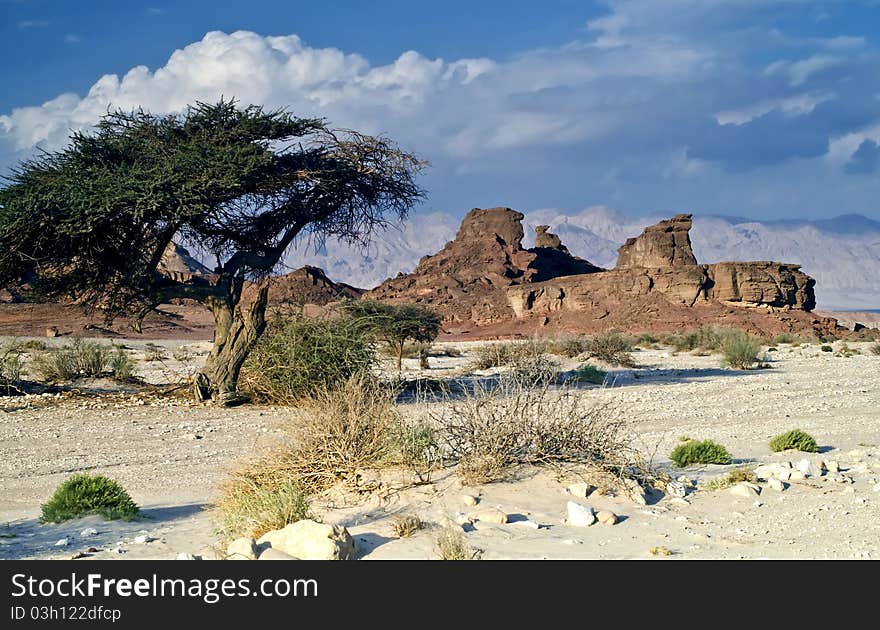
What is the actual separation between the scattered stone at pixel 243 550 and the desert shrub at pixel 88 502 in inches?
94.2

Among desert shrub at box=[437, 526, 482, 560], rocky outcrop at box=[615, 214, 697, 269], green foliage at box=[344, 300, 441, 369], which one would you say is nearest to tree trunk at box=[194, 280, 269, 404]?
green foliage at box=[344, 300, 441, 369]

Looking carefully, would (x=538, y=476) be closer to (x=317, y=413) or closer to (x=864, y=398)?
(x=317, y=413)

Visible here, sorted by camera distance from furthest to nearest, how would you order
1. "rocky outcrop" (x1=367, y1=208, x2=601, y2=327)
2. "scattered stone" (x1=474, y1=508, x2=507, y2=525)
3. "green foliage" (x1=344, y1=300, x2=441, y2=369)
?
"rocky outcrop" (x1=367, y1=208, x2=601, y2=327)
"green foliage" (x1=344, y1=300, x2=441, y2=369)
"scattered stone" (x1=474, y1=508, x2=507, y2=525)

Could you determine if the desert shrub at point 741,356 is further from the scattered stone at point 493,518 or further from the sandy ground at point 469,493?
the scattered stone at point 493,518

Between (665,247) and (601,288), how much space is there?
770 centimetres

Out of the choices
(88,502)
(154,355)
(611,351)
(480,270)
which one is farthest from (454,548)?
(480,270)

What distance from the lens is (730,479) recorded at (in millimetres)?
8727

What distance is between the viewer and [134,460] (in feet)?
38.7

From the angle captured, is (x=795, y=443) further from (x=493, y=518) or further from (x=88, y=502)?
(x=88, y=502)

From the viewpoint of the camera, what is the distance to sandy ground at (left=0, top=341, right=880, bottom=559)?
6395mm

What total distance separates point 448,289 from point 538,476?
3430 inches

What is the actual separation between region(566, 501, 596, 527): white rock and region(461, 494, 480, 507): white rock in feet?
2.73

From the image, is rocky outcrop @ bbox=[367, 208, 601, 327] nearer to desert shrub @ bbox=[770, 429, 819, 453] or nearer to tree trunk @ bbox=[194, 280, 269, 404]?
tree trunk @ bbox=[194, 280, 269, 404]
